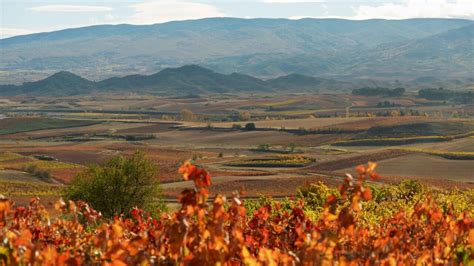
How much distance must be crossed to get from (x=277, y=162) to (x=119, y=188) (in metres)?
60.4

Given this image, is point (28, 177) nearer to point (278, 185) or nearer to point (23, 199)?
point (23, 199)

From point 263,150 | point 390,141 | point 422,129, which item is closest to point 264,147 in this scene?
point 263,150

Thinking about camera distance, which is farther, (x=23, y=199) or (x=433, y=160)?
(x=433, y=160)

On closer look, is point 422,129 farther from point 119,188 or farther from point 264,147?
point 119,188

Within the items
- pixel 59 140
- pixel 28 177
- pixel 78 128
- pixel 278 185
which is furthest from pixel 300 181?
pixel 78 128

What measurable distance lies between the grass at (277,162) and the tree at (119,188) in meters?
57.0

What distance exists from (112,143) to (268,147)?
3559 centimetres

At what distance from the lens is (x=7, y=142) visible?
16762 centimetres

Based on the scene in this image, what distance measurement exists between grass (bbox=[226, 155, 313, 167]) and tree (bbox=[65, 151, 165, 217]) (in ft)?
187

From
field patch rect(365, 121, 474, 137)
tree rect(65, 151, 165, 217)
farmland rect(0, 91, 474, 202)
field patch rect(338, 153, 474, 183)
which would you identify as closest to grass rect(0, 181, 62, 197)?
farmland rect(0, 91, 474, 202)

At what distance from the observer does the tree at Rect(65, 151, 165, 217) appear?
54678 millimetres

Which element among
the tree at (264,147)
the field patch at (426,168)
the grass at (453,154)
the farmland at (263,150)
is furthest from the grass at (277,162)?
the grass at (453,154)

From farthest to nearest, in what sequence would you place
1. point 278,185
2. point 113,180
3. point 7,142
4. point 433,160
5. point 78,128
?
1. point 78,128
2. point 7,142
3. point 433,160
4. point 278,185
5. point 113,180

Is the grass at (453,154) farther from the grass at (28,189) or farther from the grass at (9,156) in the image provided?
the grass at (9,156)
